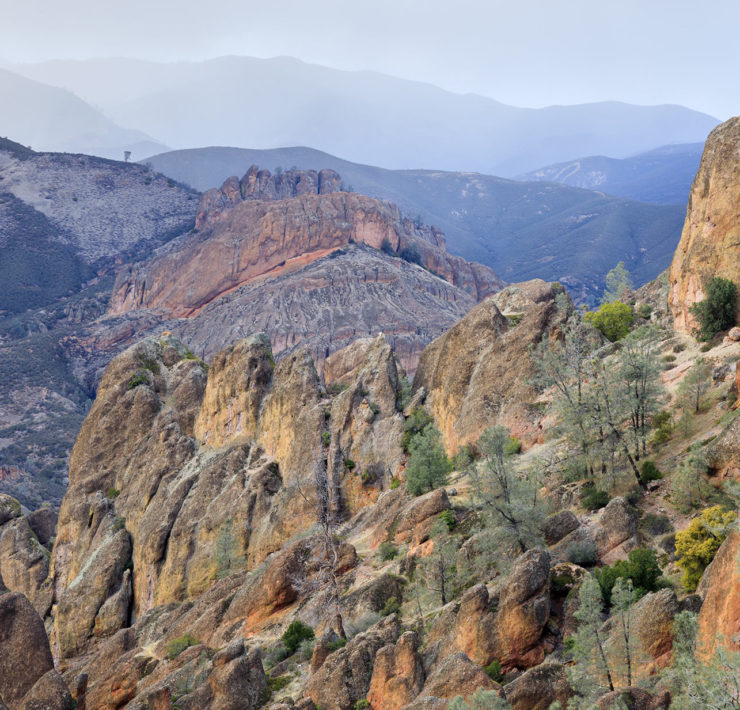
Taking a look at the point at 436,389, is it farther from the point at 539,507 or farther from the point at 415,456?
the point at 539,507

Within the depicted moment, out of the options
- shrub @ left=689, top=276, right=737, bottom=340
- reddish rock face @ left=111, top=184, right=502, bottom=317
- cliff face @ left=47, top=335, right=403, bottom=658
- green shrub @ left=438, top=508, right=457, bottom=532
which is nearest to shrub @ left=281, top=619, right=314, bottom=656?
green shrub @ left=438, top=508, right=457, bottom=532

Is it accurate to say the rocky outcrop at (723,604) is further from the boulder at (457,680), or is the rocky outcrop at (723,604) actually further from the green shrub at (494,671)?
the green shrub at (494,671)

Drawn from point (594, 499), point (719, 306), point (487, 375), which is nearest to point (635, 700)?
point (594, 499)

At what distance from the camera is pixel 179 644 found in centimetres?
3275

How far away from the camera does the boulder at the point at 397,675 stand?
2106 cm

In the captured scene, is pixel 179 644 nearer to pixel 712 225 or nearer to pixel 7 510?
pixel 712 225

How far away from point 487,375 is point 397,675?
24264 mm

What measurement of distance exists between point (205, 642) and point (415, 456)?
1322 centimetres

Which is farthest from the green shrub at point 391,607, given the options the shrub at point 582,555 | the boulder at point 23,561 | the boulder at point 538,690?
the boulder at point 23,561

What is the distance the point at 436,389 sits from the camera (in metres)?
48.7

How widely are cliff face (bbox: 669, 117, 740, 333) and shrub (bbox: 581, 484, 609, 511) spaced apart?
44.6 feet

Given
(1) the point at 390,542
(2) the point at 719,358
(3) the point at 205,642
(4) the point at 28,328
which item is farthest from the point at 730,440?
(4) the point at 28,328

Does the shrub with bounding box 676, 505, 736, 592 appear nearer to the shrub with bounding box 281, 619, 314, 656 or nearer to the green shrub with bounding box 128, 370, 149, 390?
the shrub with bounding box 281, 619, 314, 656

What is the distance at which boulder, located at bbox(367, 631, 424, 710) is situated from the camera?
21062mm
